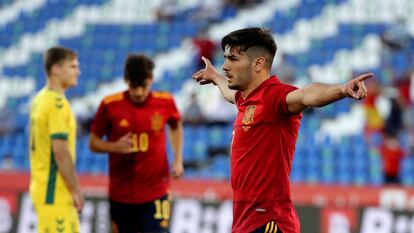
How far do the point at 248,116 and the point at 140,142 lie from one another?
→ 272cm

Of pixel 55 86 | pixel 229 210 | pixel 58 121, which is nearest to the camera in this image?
pixel 58 121

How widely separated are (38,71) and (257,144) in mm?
14546

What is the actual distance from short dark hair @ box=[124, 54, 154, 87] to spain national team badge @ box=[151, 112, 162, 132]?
39 cm

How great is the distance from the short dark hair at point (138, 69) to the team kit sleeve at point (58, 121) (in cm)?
76

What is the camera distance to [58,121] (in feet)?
23.7

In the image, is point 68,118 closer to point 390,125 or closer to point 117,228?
point 117,228

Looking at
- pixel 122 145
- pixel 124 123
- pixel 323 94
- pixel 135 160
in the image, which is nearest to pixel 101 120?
pixel 124 123

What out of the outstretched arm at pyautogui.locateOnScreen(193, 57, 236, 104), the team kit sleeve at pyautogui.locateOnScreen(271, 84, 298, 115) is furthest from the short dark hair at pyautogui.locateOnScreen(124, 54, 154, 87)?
the team kit sleeve at pyautogui.locateOnScreen(271, 84, 298, 115)

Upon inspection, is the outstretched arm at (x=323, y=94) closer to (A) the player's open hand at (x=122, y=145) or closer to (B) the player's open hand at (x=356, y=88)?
(B) the player's open hand at (x=356, y=88)

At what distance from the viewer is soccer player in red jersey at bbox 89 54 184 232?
7.95 metres

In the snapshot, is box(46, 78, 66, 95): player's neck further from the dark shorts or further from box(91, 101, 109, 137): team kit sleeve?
the dark shorts

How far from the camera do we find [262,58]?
539 centimetres

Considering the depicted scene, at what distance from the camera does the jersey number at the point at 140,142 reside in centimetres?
796

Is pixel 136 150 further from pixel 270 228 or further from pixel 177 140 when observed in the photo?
pixel 270 228
